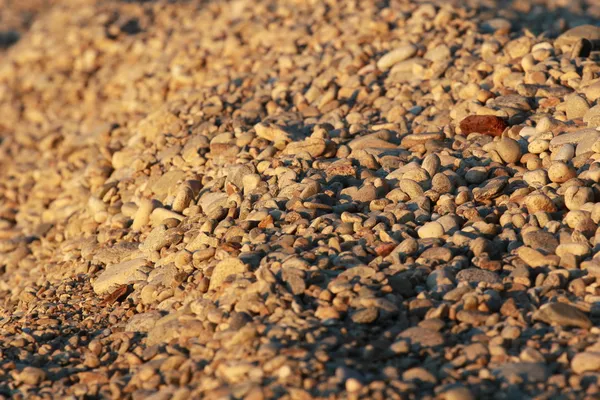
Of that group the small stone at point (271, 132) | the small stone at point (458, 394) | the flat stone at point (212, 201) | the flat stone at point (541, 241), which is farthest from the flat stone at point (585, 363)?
the small stone at point (271, 132)

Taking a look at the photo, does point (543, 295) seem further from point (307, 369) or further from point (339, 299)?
point (307, 369)

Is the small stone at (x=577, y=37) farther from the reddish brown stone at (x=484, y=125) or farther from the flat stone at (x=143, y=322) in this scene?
the flat stone at (x=143, y=322)

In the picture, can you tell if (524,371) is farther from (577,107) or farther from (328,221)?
(577,107)

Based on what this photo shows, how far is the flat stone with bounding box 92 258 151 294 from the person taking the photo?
4.09 meters

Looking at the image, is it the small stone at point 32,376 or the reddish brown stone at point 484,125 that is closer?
the small stone at point 32,376

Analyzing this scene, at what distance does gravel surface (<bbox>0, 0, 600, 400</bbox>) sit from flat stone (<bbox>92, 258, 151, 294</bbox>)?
0.05 ft

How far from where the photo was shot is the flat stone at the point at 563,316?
3.13 metres

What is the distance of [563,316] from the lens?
10.3 ft

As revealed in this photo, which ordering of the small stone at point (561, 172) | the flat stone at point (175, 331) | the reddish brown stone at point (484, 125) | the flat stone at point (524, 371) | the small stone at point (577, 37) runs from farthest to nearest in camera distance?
the small stone at point (577, 37), the reddish brown stone at point (484, 125), the small stone at point (561, 172), the flat stone at point (175, 331), the flat stone at point (524, 371)

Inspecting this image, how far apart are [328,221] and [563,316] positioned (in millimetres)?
1163

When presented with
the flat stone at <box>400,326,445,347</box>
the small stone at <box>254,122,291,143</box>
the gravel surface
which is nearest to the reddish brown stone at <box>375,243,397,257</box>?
the gravel surface

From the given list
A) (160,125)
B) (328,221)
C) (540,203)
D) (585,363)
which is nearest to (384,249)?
(328,221)

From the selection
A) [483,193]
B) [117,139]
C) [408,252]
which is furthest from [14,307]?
[483,193]

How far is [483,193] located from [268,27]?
340 cm
